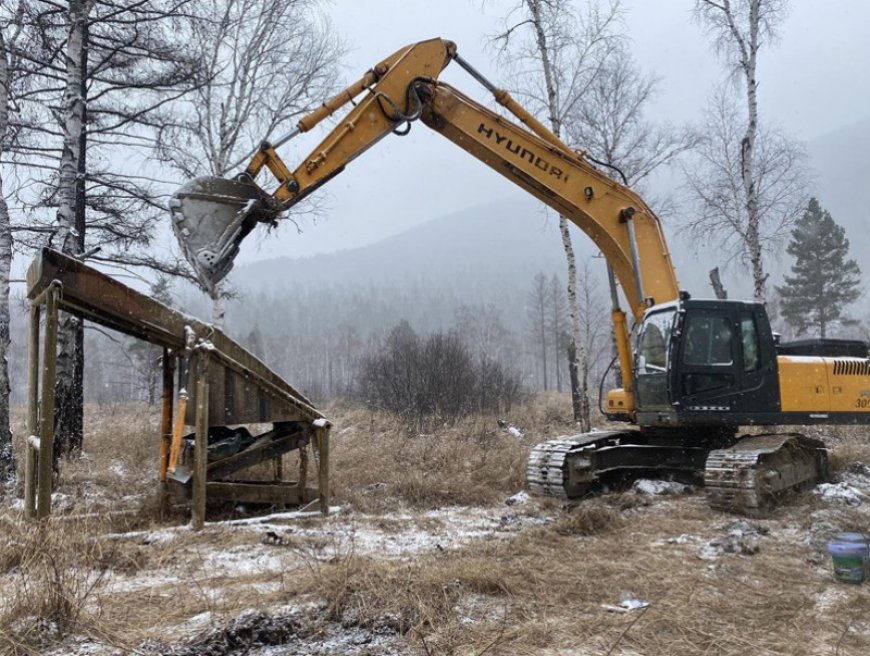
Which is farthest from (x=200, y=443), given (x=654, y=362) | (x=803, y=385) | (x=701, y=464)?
(x=803, y=385)

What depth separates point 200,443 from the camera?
609 centimetres

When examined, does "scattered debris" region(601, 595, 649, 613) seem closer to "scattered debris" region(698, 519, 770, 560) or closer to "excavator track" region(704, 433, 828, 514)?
"scattered debris" region(698, 519, 770, 560)

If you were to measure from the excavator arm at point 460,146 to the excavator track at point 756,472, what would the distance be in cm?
158

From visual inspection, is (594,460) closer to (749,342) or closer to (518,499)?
(518,499)

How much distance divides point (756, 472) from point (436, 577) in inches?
169

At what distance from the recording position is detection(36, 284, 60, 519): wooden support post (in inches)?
202

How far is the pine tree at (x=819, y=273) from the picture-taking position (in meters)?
39.3

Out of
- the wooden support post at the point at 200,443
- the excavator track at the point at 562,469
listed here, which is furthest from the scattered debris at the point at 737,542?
the wooden support post at the point at 200,443

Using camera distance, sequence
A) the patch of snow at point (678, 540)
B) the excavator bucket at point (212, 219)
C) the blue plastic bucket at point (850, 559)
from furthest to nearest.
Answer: the excavator bucket at point (212, 219)
the patch of snow at point (678, 540)
the blue plastic bucket at point (850, 559)

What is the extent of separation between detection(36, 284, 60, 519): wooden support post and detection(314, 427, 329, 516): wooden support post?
246 cm

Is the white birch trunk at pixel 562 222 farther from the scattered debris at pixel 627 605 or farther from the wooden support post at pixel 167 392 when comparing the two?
the scattered debris at pixel 627 605

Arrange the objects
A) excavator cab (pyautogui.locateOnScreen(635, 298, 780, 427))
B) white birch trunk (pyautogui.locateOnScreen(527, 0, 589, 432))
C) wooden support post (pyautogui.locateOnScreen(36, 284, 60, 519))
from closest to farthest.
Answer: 1. wooden support post (pyautogui.locateOnScreen(36, 284, 60, 519))
2. excavator cab (pyautogui.locateOnScreen(635, 298, 780, 427))
3. white birch trunk (pyautogui.locateOnScreen(527, 0, 589, 432))

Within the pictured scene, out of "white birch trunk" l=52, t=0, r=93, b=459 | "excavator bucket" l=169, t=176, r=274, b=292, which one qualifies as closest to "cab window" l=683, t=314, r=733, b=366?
"excavator bucket" l=169, t=176, r=274, b=292

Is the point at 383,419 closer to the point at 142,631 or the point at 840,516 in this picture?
the point at 840,516
